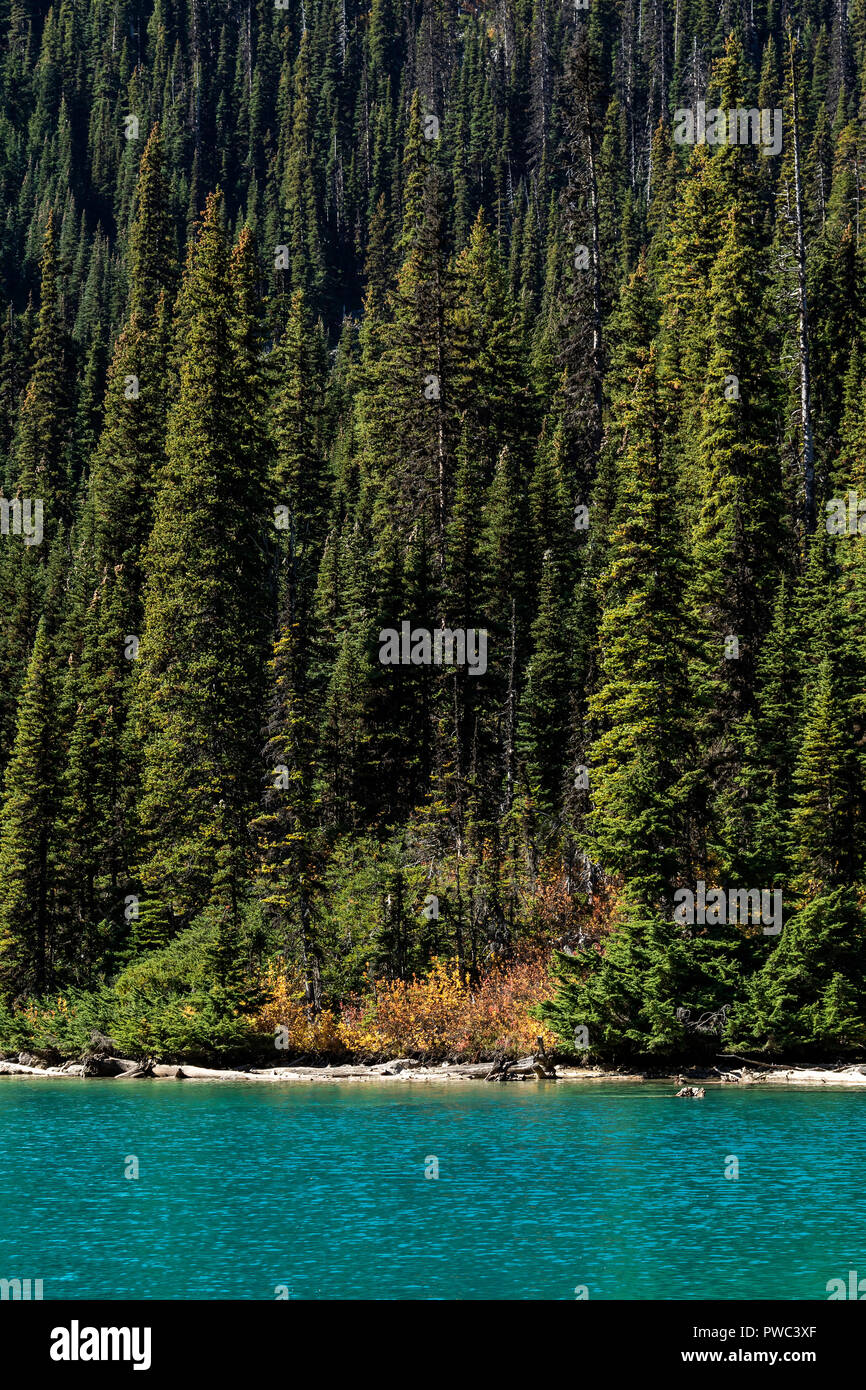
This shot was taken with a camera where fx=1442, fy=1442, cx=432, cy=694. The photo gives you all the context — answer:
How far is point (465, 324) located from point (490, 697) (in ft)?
64.0

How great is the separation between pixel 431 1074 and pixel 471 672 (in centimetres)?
1746

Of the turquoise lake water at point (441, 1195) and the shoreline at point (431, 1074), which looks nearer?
the turquoise lake water at point (441, 1195)

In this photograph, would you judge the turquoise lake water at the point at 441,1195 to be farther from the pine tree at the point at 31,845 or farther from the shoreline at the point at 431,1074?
the pine tree at the point at 31,845

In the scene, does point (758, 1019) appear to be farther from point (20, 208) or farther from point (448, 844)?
point (20, 208)

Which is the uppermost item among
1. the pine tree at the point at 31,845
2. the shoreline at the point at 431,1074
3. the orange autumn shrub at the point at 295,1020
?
the pine tree at the point at 31,845

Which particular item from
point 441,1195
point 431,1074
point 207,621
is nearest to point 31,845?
point 207,621

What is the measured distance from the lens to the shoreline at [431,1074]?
3762cm

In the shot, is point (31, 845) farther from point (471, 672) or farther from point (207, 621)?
point (471, 672)

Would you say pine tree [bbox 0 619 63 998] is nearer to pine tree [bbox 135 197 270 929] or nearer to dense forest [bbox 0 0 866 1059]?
dense forest [bbox 0 0 866 1059]

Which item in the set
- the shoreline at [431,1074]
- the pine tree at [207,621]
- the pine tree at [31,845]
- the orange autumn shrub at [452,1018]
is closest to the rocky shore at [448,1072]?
the shoreline at [431,1074]

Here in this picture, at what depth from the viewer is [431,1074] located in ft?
133

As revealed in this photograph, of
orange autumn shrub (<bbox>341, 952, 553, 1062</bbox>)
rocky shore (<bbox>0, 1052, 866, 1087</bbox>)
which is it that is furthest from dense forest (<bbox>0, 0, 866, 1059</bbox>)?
rocky shore (<bbox>0, 1052, 866, 1087</bbox>)

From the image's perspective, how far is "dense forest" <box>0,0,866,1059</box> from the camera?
40.5 m

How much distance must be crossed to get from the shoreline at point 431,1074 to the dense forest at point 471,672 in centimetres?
82
